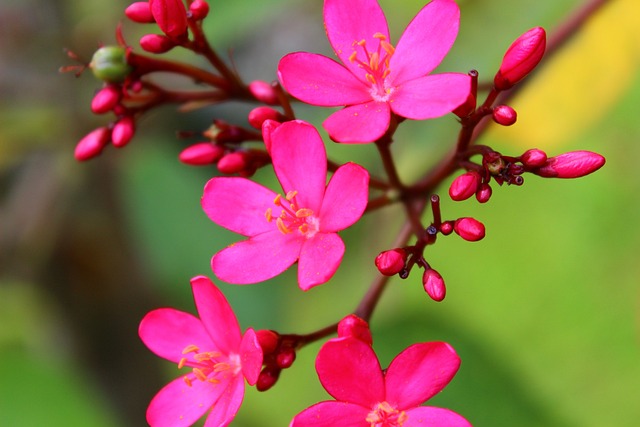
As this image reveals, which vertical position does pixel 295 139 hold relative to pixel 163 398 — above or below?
above

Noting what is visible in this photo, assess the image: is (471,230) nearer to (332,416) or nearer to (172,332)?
(332,416)

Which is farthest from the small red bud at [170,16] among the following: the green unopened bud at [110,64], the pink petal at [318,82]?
the pink petal at [318,82]

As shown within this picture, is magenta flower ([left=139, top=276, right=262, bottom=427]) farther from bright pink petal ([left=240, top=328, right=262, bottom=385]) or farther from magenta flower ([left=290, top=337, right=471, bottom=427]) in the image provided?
magenta flower ([left=290, top=337, right=471, bottom=427])

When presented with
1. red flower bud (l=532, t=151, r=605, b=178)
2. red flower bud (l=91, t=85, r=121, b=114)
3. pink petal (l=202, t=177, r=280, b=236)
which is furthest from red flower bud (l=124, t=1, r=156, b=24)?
red flower bud (l=532, t=151, r=605, b=178)

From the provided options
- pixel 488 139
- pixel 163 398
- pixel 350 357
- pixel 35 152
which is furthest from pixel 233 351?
pixel 35 152

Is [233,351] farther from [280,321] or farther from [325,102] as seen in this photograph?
[280,321]
